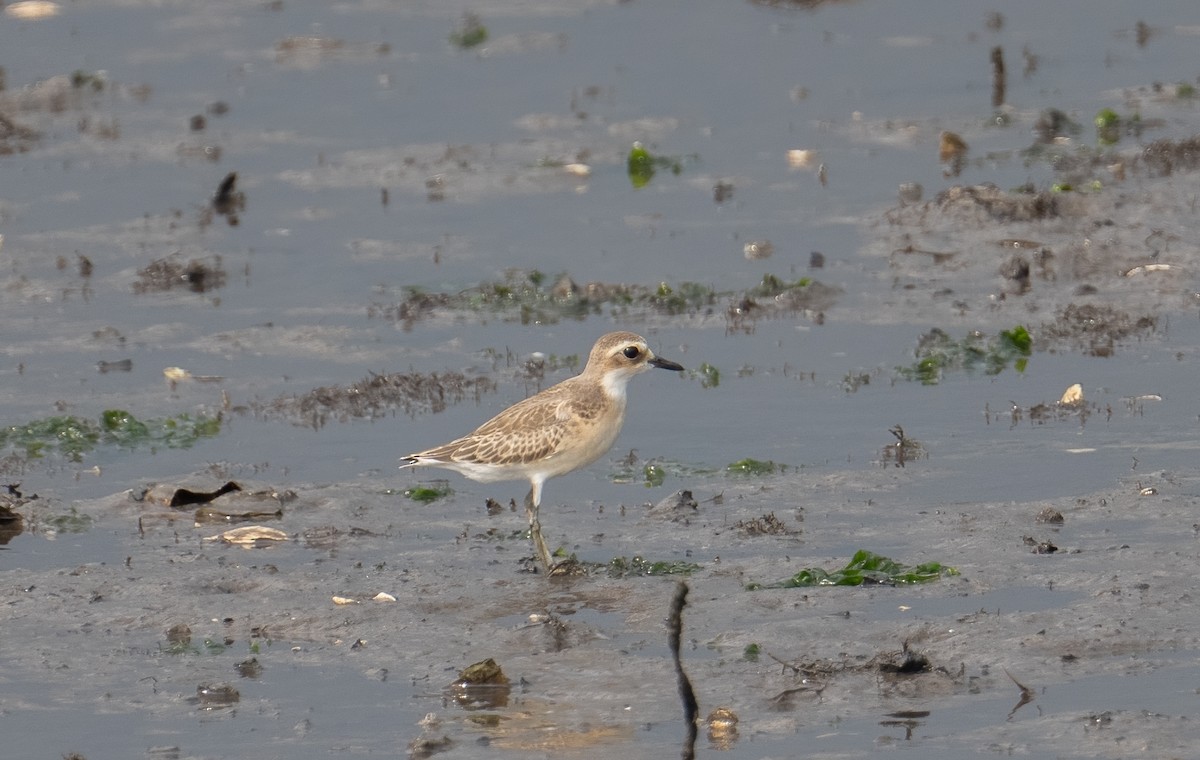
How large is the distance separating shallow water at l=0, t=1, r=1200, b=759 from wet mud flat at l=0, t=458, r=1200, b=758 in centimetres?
4

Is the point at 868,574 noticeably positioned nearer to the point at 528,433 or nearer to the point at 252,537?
the point at 528,433

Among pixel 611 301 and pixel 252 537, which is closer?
pixel 252 537

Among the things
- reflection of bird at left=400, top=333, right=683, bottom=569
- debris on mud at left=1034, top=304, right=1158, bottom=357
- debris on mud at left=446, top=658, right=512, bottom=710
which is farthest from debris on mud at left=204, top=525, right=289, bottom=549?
debris on mud at left=1034, top=304, right=1158, bottom=357

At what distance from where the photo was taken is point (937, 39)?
27.8 m

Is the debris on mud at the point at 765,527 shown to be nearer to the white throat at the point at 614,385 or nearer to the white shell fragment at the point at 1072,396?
the white throat at the point at 614,385

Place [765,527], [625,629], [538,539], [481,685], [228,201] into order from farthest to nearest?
[228,201], [765,527], [538,539], [625,629], [481,685]

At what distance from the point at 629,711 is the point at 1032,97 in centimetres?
1637

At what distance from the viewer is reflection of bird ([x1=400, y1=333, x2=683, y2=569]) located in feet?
41.1

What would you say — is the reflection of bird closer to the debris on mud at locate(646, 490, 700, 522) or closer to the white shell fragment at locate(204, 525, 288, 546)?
the debris on mud at locate(646, 490, 700, 522)

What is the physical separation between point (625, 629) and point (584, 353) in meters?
6.07

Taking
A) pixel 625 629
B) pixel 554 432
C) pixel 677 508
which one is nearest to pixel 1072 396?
pixel 677 508

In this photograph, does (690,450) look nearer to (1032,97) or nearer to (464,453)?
(464,453)

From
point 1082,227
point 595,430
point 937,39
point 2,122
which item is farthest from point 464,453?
point 937,39

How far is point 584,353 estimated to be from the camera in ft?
55.6
